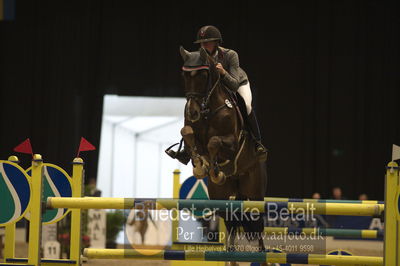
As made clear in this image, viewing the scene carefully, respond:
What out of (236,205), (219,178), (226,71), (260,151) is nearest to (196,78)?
(226,71)

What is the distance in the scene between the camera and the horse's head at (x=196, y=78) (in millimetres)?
3553

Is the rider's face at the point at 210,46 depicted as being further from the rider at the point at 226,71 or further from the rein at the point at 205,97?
the rein at the point at 205,97

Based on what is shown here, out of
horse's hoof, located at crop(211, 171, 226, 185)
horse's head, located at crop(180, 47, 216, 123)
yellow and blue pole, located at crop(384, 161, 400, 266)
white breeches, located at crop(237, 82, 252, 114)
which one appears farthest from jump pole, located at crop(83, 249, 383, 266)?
white breeches, located at crop(237, 82, 252, 114)

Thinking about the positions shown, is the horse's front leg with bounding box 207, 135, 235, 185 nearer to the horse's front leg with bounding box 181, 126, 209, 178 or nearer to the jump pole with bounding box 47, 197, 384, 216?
the horse's front leg with bounding box 181, 126, 209, 178

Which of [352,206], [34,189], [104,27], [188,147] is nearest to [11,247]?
[34,189]

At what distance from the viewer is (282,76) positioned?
38.5 ft

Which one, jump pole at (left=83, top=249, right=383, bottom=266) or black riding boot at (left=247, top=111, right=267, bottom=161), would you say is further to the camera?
black riding boot at (left=247, top=111, right=267, bottom=161)

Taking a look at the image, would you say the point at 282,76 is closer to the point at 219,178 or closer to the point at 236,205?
the point at 219,178

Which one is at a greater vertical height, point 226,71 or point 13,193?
point 226,71

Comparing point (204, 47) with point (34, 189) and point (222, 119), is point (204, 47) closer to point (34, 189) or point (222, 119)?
point (222, 119)

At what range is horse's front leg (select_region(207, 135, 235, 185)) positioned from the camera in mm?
3592

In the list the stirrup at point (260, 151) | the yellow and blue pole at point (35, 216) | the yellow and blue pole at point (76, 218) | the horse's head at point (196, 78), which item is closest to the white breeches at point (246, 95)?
the stirrup at point (260, 151)

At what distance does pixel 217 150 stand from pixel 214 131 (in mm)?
140

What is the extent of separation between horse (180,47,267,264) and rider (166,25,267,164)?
5 cm
